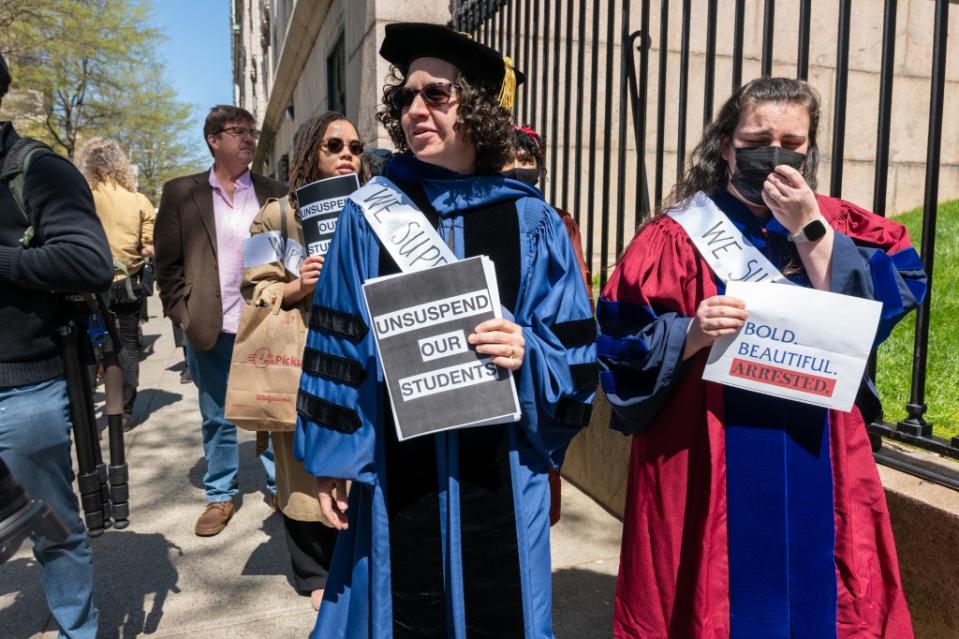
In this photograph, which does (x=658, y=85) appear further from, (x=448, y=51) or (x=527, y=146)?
(x=448, y=51)

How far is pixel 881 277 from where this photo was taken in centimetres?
204

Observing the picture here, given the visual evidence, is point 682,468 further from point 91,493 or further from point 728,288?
point 91,493

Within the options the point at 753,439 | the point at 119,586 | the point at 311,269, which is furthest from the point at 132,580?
the point at 753,439

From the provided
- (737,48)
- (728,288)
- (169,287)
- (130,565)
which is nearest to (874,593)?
(728,288)

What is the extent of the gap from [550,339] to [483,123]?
599 millimetres

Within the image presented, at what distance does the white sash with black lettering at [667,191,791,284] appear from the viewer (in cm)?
205

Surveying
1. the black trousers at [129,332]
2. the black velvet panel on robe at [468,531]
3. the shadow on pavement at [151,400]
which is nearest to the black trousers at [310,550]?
the black velvet panel on robe at [468,531]

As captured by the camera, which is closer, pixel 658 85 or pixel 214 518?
pixel 214 518

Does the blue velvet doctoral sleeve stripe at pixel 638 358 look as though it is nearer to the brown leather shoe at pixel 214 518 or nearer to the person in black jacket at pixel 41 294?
the person in black jacket at pixel 41 294

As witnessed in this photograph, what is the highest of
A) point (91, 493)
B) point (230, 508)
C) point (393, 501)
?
point (393, 501)

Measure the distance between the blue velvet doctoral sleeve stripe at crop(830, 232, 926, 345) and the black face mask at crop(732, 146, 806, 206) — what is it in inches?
9.2

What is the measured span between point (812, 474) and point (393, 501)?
109 cm

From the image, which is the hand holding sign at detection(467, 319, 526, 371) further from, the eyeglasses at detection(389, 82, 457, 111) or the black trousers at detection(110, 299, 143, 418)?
the black trousers at detection(110, 299, 143, 418)

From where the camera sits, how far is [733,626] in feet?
6.61
